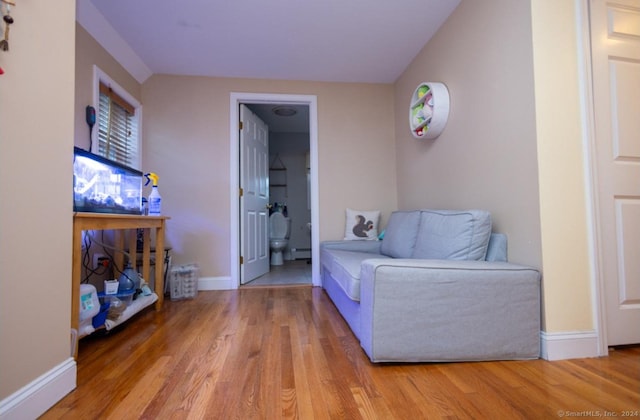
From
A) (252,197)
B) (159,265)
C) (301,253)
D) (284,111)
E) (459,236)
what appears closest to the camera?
(459,236)

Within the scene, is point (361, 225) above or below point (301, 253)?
above

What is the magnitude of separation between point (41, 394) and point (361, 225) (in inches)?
98.3

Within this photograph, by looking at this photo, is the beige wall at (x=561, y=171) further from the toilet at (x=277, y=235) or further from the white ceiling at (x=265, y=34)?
the toilet at (x=277, y=235)

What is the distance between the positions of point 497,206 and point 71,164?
2.15 m

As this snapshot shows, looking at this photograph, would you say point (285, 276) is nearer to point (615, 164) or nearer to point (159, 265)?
point (159, 265)

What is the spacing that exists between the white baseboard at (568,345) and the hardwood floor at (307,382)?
4cm

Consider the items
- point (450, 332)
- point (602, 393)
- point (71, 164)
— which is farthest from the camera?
point (450, 332)

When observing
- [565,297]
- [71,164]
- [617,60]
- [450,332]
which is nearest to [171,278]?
[71,164]

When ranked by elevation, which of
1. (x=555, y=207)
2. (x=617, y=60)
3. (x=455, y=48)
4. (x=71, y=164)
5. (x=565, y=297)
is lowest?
(x=565, y=297)

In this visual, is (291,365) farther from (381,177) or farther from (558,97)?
(381,177)

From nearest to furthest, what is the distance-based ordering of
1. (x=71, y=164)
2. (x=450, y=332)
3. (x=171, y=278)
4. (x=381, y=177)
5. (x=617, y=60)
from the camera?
(x=71, y=164), (x=450, y=332), (x=617, y=60), (x=171, y=278), (x=381, y=177)

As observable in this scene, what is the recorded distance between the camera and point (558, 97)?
4.62 feet

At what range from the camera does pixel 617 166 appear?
145 centimetres

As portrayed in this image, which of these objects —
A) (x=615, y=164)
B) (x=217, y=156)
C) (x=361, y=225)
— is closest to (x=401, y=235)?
(x=361, y=225)
